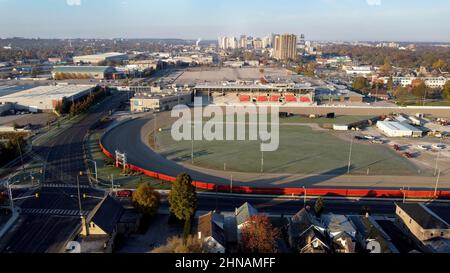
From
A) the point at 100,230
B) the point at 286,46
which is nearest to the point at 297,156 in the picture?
the point at 100,230

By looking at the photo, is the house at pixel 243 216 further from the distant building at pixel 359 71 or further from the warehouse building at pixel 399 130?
the distant building at pixel 359 71

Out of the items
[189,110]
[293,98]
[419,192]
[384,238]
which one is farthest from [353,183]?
[293,98]

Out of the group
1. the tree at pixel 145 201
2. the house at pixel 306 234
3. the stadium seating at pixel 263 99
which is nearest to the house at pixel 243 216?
the house at pixel 306 234

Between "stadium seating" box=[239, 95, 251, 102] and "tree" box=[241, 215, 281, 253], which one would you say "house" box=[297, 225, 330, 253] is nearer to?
"tree" box=[241, 215, 281, 253]

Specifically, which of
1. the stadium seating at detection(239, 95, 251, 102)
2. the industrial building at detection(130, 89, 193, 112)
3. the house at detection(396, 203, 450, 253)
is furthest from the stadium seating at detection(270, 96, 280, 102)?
the house at detection(396, 203, 450, 253)
